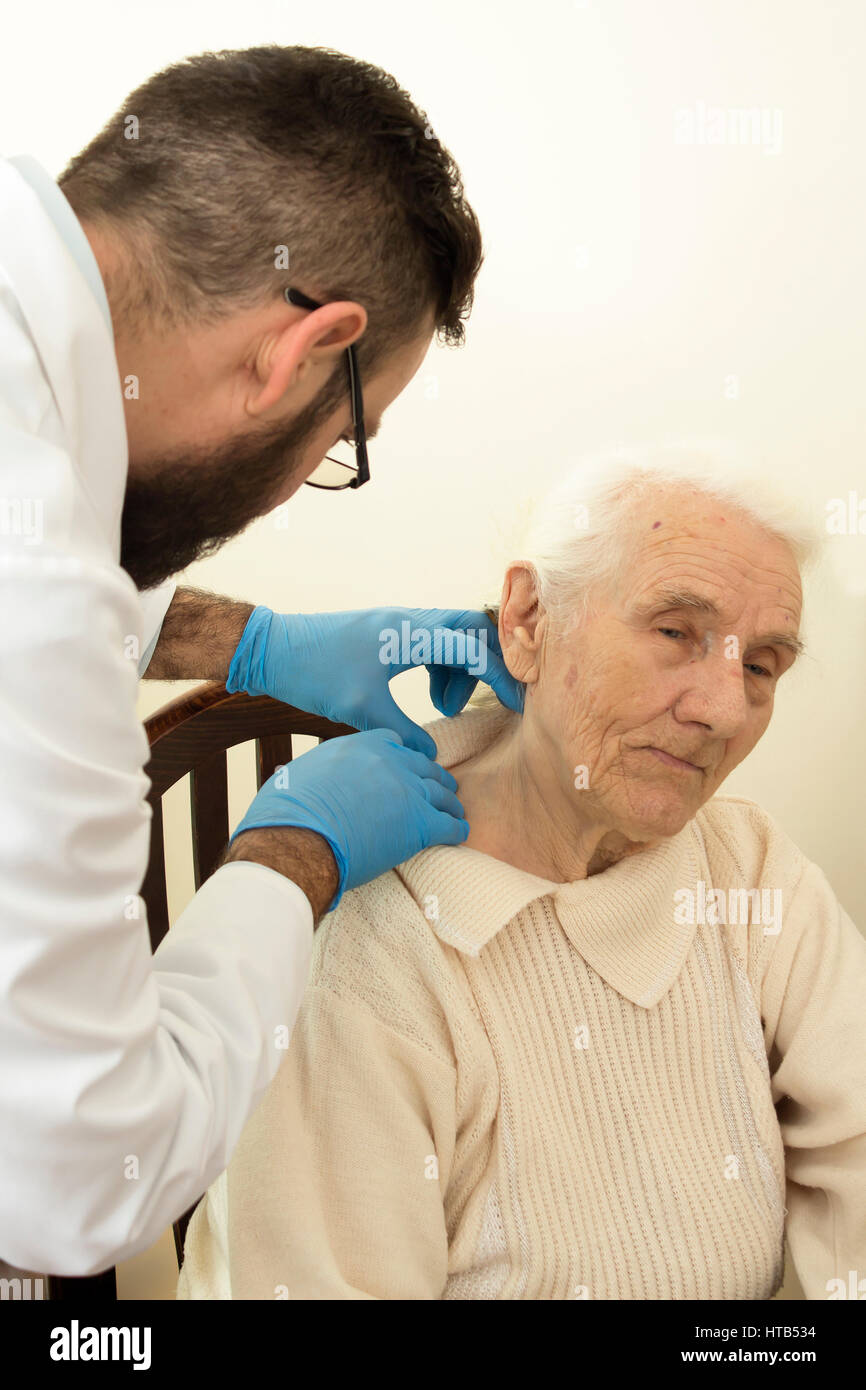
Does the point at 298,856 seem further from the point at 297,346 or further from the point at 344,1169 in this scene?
the point at 297,346

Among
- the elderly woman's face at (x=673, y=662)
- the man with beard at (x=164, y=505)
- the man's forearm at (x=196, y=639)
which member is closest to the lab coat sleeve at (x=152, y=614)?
the man's forearm at (x=196, y=639)

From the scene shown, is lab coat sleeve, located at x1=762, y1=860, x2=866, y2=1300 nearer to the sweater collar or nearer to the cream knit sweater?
the cream knit sweater

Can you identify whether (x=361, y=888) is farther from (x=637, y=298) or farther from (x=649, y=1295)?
(x=637, y=298)

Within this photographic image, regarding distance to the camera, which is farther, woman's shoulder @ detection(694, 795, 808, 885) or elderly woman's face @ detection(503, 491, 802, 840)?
woman's shoulder @ detection(694, 795, 808, 885)

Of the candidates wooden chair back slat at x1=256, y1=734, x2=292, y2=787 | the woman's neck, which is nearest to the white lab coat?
the woman's neck

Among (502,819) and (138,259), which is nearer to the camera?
(138,259)

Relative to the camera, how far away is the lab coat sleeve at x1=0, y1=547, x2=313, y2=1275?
69 cm

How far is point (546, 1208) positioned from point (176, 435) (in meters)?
0.82

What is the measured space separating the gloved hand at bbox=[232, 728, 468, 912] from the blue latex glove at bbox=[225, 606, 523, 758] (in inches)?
5.1

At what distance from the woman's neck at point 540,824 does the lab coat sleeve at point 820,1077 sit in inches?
8.5

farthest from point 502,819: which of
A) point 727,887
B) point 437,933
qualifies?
point 727,887

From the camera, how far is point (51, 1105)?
0.70 meters

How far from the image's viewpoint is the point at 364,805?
3.70 feet

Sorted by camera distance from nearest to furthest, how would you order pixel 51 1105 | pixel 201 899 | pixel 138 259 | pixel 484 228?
pixel 51 1105 < pixel 138 259 < pixel 201 899 < pixel 484 228
